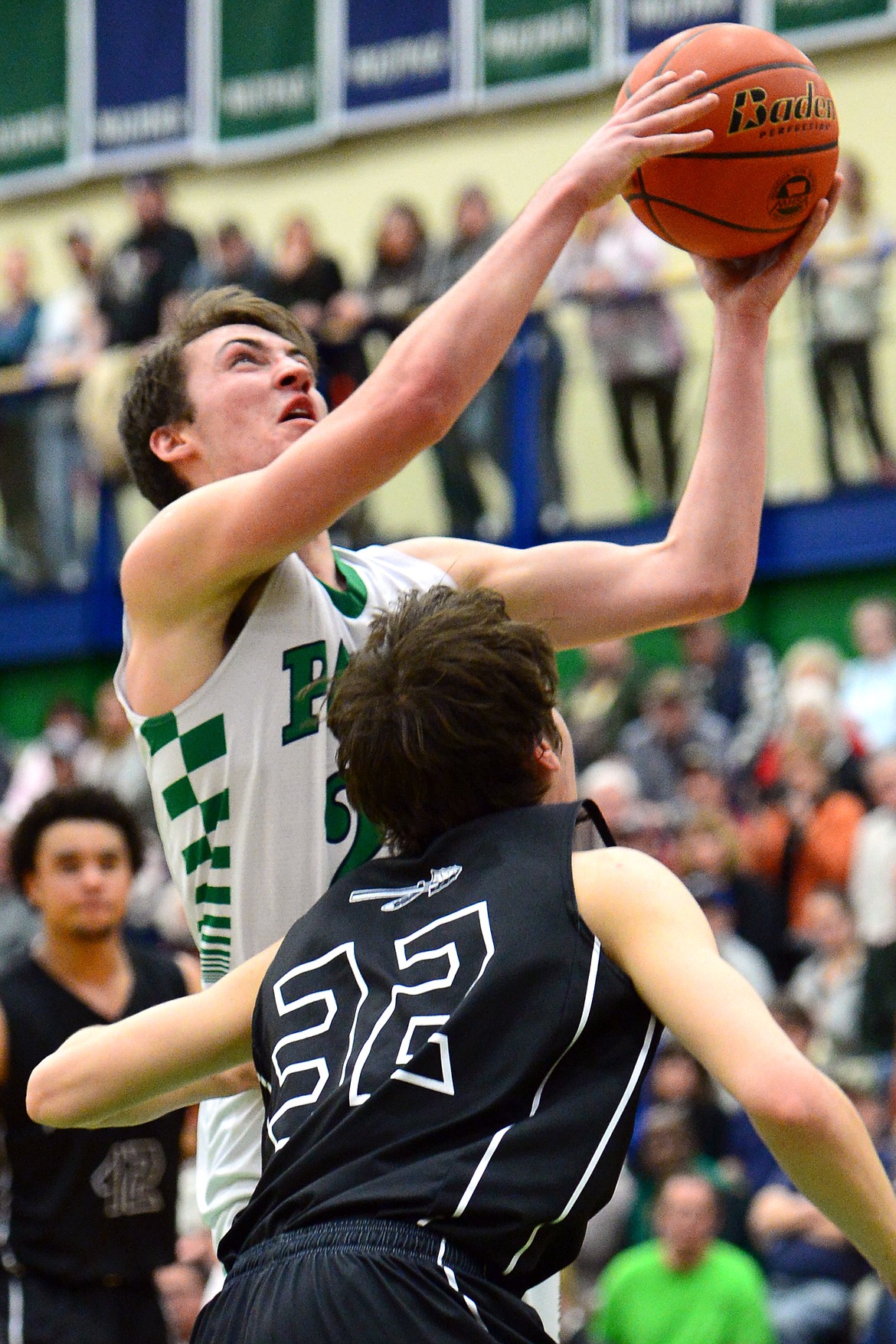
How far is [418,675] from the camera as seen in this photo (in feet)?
8.41

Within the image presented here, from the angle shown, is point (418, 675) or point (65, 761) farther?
point (65, 761)

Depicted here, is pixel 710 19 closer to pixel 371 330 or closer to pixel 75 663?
pixel 371 330

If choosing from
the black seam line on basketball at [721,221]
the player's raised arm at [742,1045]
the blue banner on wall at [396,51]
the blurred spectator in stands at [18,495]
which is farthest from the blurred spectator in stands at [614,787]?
the player's raised arm at [742,1045]

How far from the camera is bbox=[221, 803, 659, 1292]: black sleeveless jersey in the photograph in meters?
2.39

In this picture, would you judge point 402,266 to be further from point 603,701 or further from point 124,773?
point 124,773

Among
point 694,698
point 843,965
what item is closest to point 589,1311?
point 843,965

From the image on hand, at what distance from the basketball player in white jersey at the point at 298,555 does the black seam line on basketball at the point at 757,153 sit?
10 centimetres

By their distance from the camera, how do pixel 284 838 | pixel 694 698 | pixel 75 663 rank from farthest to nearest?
pixel 75 663 → pixel 694 698 → pixel 284 838

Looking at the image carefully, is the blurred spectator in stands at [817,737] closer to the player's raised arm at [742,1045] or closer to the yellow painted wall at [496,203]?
the yellow painted wall at [496,203]

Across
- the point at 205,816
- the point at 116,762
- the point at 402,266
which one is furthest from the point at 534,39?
the point at 205,816

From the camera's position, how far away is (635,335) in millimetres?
12828

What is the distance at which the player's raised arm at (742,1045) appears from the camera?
7.32 ft

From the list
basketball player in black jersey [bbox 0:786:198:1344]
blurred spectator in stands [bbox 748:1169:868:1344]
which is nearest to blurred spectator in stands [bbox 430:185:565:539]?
blurred spectator in stands [bbox 748:1169:868:1344]

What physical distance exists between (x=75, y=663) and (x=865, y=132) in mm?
6949
